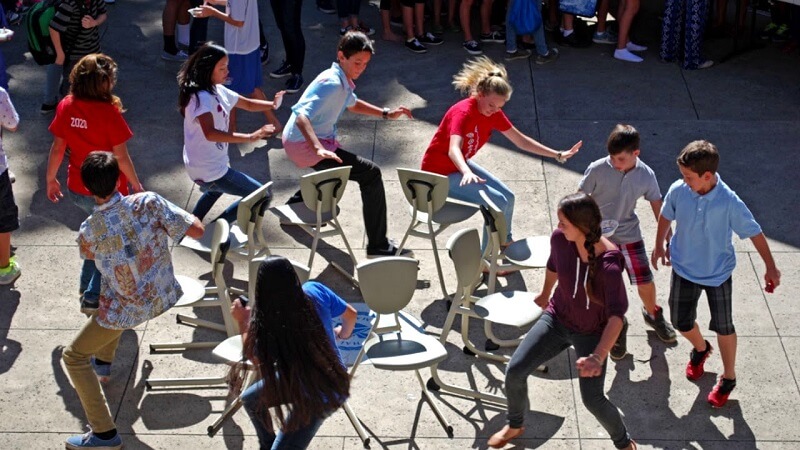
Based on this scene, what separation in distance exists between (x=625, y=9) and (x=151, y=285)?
6908 millimetres

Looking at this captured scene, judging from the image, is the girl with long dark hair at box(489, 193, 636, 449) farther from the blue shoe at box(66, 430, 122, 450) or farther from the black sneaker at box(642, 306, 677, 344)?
the blue shoe at box(66, 430, 122, 450)

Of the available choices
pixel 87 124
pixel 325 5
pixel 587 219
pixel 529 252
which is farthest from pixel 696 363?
pixel 325 5

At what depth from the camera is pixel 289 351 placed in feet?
16.4

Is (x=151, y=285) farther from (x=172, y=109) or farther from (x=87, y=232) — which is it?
(x=172, y=109)


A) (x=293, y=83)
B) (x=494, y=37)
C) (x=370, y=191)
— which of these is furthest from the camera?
(x=494, y=37)

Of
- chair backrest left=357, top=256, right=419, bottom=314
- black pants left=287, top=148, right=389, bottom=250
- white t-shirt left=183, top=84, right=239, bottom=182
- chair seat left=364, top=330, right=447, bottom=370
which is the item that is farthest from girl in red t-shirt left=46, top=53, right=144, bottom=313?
chair seat left=364, top=330, right=447, bottom=370

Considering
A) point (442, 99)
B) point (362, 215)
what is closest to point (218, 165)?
point (362, 215)

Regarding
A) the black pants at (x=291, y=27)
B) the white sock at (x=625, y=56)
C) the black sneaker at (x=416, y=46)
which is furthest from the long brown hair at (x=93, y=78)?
the white sock at (x=625, y=56)

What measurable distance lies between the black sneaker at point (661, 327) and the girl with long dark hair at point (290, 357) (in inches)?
109

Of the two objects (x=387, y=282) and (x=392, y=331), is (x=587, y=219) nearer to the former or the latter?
(x=387, y=282)

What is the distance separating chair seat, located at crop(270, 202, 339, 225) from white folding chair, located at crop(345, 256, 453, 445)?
4.89 feet

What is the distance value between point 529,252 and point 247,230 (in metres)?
1.85

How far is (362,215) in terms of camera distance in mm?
8734

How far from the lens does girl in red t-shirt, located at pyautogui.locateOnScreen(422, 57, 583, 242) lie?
7.65 meters
